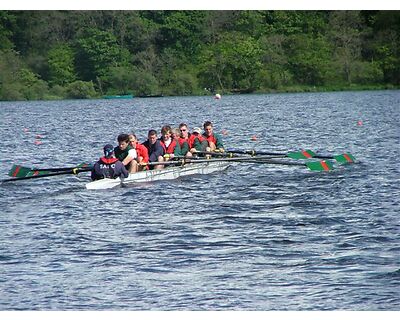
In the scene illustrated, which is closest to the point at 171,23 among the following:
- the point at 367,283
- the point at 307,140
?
the point at 307,140

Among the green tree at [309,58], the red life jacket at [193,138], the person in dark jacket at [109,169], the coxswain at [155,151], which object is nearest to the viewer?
the person in dark jacket at [109,169]

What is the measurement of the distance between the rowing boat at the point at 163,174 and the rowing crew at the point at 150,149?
0.45ft

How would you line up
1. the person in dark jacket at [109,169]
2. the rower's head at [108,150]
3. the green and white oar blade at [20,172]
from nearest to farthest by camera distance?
the rower's head at [108,150] → the person in dark jacket at [109,169] → the green and white oar blade at [20,172]

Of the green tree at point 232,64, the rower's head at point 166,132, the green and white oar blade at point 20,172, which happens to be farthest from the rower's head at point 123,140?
the green tree at point 232,64

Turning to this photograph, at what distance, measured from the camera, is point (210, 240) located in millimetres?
14492

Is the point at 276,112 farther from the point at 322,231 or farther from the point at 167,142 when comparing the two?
the point at 322,231

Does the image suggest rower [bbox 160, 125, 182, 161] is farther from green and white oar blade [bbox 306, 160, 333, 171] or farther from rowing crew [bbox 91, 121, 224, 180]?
green and white oar blade [bbox 306, 160, 333, 171]

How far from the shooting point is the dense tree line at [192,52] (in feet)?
120

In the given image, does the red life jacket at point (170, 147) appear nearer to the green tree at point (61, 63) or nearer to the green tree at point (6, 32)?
the green tree at point (6, 32)

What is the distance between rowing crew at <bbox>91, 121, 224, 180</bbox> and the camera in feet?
61.0

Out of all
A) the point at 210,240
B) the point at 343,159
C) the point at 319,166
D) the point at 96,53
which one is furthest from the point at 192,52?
the point at 210,240

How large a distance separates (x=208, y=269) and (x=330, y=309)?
2129 millimetres

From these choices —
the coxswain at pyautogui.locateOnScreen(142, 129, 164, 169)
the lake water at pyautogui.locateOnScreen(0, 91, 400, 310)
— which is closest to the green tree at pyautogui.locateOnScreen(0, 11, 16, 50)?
the lake water at pyautogui.locateOnScreen(0, 91, 400, 310)

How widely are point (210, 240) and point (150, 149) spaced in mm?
6351
